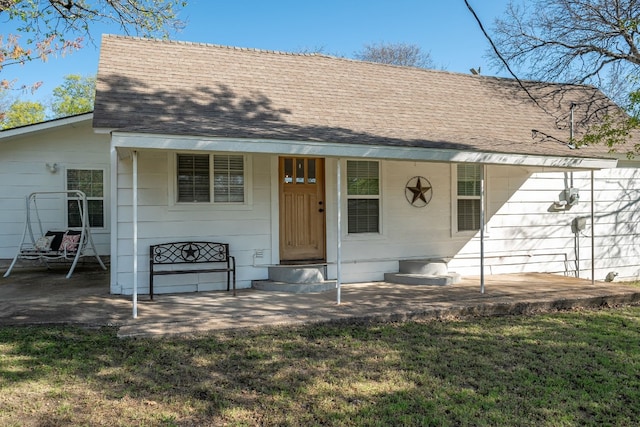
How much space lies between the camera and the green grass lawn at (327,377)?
328 cm

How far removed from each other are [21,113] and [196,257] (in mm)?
25931

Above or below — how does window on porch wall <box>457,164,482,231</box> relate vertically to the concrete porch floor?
above

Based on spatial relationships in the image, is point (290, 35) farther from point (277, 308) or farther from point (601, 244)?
point (277, 308)

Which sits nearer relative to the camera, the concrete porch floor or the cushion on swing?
the concrete porch floor

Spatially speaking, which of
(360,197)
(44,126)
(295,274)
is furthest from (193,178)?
(44,126)

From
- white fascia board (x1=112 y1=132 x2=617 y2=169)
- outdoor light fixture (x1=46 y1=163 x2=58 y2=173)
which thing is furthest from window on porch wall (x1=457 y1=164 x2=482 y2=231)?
outdoor light fixture (x1=46 y1=163 x2=58 y2=173)

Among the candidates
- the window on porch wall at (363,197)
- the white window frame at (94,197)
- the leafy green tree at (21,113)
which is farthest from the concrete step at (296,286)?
the leafy green tree at (21,113)

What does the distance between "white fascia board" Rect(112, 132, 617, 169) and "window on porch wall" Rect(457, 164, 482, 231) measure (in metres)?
1.82

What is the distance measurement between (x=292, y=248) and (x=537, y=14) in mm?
9014

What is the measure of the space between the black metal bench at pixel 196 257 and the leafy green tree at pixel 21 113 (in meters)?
24.2

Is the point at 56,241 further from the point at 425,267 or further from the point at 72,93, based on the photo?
the point at 72,93

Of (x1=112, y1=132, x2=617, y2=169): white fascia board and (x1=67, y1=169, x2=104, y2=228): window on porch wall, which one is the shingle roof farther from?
(x1=67, y1=169, x2=104, y2=228): window on porch wall

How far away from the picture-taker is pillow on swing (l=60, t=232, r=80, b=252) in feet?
27.4

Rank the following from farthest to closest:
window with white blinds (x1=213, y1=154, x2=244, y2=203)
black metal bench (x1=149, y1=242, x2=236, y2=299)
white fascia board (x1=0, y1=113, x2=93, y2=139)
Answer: white fascia board (x1=0, y1=113, x2=93, y2=139) < window with white blinds (x1=213, y1=154, x2=244, y2=203) < black metal bench (x1=149, y1=242, x2=236, y2=299)
